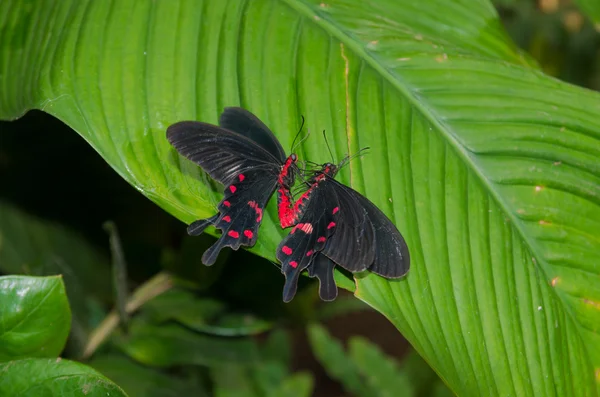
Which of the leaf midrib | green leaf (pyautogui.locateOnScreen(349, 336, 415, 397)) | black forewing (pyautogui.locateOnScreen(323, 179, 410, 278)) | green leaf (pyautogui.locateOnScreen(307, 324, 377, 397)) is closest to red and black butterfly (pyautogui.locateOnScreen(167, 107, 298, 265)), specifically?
black forewing (pyautogui.locateOnScreen(323, 179, 410, 278))

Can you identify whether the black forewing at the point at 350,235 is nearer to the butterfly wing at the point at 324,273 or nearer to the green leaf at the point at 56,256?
the butterfly wing at the point at 324,273

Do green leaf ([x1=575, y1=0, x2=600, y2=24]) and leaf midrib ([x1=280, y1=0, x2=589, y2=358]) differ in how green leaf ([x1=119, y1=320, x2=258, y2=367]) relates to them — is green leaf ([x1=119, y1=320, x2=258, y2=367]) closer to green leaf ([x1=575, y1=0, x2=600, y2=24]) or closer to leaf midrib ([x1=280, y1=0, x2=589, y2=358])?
leaf midrib ([x1=280, y1=0, x2=589, y2=358])

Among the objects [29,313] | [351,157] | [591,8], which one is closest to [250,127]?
[351,157]

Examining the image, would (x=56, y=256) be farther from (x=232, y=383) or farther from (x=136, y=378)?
(x=232, y=383)

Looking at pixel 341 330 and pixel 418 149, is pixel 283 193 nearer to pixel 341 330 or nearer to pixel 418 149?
pixel 418 149

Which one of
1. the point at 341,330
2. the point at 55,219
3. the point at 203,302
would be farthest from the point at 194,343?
the point at 341,330
